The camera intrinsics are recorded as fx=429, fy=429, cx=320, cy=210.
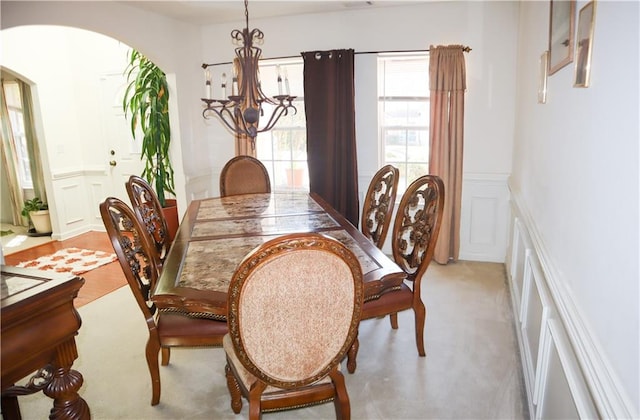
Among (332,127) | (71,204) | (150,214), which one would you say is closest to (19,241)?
(71,204)

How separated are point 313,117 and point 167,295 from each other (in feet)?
9.55

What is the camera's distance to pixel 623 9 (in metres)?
1.02

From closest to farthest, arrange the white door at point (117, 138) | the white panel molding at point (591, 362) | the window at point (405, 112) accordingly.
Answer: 1. the white panel molding at point (591, 362)
2. the window at point (405, 112)
3. the white door at point (117, 138)

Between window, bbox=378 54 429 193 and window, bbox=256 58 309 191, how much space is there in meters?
0.87

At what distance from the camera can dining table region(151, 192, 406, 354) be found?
5.53ft

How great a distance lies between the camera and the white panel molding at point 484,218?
4012 mm

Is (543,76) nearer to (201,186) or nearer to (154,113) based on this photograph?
(201,186)

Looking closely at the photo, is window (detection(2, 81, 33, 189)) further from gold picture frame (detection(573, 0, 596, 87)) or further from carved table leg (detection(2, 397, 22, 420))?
gold picture frame (detection(573, 0, 596, 87))

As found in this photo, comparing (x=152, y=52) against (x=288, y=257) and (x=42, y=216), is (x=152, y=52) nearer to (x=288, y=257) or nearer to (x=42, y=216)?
(x=42, y=216)

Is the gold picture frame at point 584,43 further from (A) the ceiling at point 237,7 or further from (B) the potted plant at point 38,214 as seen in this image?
(B) the potted plant at point 38,214

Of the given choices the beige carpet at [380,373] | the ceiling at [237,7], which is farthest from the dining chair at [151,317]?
the ceiling at [237,7]

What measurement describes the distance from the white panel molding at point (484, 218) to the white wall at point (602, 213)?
2.17m

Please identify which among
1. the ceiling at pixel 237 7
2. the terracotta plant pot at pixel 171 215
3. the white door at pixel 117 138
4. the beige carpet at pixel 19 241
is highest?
the ceiling at pixel 237 7

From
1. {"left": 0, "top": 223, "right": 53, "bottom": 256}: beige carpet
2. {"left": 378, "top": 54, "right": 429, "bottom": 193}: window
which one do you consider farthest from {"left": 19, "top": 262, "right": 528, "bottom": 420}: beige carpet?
{"left": 0, "top": 223, "right": 53, "bottom": 256}: beige carpet
